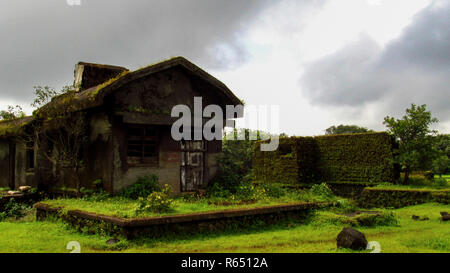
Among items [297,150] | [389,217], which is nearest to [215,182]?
[389,217]

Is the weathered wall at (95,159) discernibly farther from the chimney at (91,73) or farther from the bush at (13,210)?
the chimney at (91,73)

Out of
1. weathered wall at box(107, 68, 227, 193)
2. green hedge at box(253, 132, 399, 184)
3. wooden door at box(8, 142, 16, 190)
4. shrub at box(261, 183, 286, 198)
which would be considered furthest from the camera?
green hedge at box(253, 132, 399, 184)

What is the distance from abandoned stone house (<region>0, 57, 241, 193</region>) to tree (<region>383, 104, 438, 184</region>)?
31.8ft

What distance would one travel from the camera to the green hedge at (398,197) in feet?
57.7

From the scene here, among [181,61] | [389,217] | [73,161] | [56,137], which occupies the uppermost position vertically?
[181,61]

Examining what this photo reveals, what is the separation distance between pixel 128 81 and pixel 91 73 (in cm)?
525

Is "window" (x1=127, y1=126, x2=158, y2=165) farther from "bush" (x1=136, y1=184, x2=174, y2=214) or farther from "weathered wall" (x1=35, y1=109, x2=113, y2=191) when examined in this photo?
"bush" (x1=136, y1=184, x2=174, y2=214)

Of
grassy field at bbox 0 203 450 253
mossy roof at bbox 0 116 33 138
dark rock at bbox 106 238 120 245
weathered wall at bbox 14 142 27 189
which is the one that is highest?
mossy roof at bbox 0 116 33 138

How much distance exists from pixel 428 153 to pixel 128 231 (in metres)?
17.1

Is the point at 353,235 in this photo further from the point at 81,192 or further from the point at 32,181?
the point at 32,181

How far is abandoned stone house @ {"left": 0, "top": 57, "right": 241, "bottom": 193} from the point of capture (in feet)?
46.8

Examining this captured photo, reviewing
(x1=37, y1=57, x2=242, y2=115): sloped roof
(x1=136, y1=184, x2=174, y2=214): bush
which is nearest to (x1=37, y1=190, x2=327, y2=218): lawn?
(x1=136, y1=184, x2=174, y2=214): bush

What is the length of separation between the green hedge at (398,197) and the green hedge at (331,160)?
2451mm

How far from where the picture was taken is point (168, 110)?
51.8 feet
